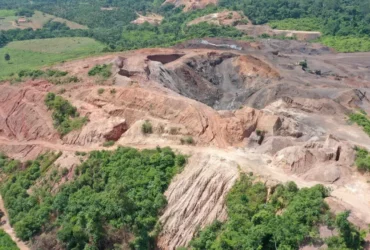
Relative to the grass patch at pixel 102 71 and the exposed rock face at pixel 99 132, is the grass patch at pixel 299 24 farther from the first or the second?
the exposed rock face at pixel 99 132

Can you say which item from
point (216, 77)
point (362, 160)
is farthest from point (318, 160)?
point (216, 77)

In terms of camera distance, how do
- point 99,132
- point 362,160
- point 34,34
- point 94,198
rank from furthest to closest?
point 34,34 → point 99,132 → point 94,198 → point 362,160

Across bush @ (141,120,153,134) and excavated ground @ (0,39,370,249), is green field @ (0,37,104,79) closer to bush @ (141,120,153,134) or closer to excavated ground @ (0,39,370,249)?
excavated ground @ (0,39,370,249)

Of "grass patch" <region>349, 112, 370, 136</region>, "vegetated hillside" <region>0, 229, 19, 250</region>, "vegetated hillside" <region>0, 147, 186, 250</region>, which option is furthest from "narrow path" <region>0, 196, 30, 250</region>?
"grass patch" <region>349, 112, 370, 136</region>

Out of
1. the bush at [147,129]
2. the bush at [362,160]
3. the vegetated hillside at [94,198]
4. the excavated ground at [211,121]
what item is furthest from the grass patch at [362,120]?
the bush at [147,129]

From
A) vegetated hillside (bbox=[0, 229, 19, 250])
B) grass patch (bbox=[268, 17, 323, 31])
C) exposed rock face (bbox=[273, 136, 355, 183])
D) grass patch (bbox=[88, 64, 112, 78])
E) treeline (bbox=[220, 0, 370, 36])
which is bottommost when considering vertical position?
vegetated hillside (bbox=[0, 229, 19, 250])

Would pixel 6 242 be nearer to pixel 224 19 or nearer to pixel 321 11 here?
pixel 224 19

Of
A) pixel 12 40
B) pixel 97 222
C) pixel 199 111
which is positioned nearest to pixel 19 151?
pixel 97 222
